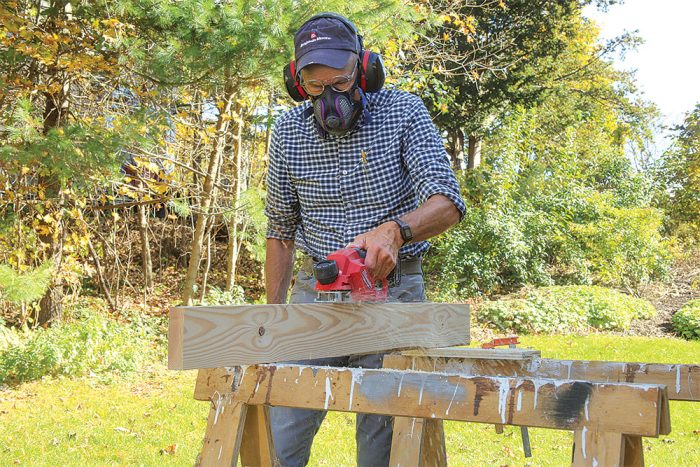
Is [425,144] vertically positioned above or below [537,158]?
below

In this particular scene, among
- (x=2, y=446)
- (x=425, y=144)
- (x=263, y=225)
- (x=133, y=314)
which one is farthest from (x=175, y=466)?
(x=133, y=314)

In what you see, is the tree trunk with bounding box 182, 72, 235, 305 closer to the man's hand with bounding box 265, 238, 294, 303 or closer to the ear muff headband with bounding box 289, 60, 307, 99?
the man's hand with bounding box 265, 238, 294, 303

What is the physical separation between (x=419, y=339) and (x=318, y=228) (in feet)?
2.13

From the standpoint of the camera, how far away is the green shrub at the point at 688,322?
11.9m

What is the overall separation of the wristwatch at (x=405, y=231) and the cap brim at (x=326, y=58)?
26.0 inches

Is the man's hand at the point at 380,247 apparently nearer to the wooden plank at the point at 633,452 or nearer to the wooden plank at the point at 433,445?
the wooden plank at the point at 433,445

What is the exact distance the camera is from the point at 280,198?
10.6ft

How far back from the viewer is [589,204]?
1535 centimetres

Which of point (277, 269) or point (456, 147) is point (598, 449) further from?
point (456, 147)

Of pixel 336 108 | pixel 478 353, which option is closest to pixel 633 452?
pixel 478 353

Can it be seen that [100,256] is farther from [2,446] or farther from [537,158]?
[537,158]

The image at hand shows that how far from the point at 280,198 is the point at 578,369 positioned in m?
1.43

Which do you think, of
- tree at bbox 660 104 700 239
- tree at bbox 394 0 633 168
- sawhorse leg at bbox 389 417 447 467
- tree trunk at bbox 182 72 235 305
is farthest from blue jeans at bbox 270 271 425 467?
tree at bbox 660 104 700 239

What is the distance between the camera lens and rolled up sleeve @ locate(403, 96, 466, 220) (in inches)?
108
